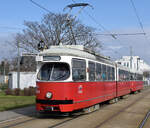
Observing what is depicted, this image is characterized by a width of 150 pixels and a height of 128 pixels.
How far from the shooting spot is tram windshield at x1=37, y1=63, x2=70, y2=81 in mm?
11094

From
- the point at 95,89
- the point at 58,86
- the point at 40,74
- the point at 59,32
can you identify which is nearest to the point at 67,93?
the point at 58,86

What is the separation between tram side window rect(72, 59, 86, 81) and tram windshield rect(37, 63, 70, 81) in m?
0.32

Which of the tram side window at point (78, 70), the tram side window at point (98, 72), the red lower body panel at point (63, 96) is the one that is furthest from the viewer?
the tram side window at point (98, 72)

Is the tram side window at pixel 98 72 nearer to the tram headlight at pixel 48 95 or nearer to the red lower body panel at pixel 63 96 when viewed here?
the red lower body panel at pixel 63 96

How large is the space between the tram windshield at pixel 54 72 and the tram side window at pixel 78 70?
1.04 ft

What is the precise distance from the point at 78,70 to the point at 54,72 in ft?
3.53

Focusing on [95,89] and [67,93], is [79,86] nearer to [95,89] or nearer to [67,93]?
[67,93]

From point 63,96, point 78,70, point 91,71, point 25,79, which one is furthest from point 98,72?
point 25,79

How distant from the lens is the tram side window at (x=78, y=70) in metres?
11.4

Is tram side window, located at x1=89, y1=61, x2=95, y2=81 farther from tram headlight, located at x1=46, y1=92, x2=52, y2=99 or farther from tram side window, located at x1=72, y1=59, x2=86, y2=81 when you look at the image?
tram headlight, located at x1=46, y1=92, x2=52, y2=99

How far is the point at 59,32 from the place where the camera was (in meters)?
37.3

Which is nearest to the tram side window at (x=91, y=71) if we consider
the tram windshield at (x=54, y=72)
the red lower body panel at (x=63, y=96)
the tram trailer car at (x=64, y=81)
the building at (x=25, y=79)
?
the tram trailer car at (x=64, y=81)

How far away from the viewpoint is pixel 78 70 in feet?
38.2

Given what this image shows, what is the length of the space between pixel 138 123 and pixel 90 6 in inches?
384
